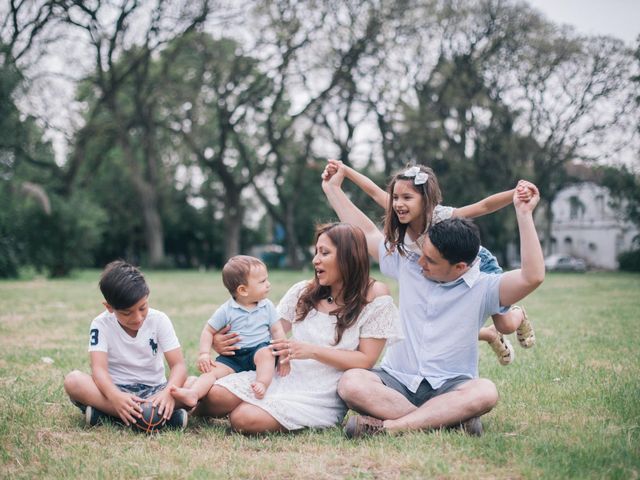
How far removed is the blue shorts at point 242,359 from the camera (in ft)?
13.4

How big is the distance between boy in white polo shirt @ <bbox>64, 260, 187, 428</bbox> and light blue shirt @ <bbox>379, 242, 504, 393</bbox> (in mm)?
1382

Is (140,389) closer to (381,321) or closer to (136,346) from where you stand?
(136,346)

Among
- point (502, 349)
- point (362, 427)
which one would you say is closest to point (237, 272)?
point (362, 427)

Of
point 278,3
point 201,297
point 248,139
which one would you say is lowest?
point 201,297

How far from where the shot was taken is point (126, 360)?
3994 mm

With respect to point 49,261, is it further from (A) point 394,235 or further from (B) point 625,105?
(B) point 625,105

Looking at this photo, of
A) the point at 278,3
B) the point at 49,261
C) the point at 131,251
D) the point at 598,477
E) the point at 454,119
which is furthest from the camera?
the point at 131,251

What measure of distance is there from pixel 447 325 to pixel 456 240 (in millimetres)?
521

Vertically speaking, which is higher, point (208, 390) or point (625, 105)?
point (625, 105)

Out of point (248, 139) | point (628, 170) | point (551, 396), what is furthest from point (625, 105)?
point (551, 396)

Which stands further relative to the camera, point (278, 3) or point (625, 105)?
point (625, 105)

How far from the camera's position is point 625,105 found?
91.2 ft

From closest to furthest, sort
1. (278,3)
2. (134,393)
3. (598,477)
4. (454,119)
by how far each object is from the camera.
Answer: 1. (598,477)
2. (134,393)
3. (278,3)
4. (454,119)

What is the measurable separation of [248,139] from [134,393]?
3080cm
